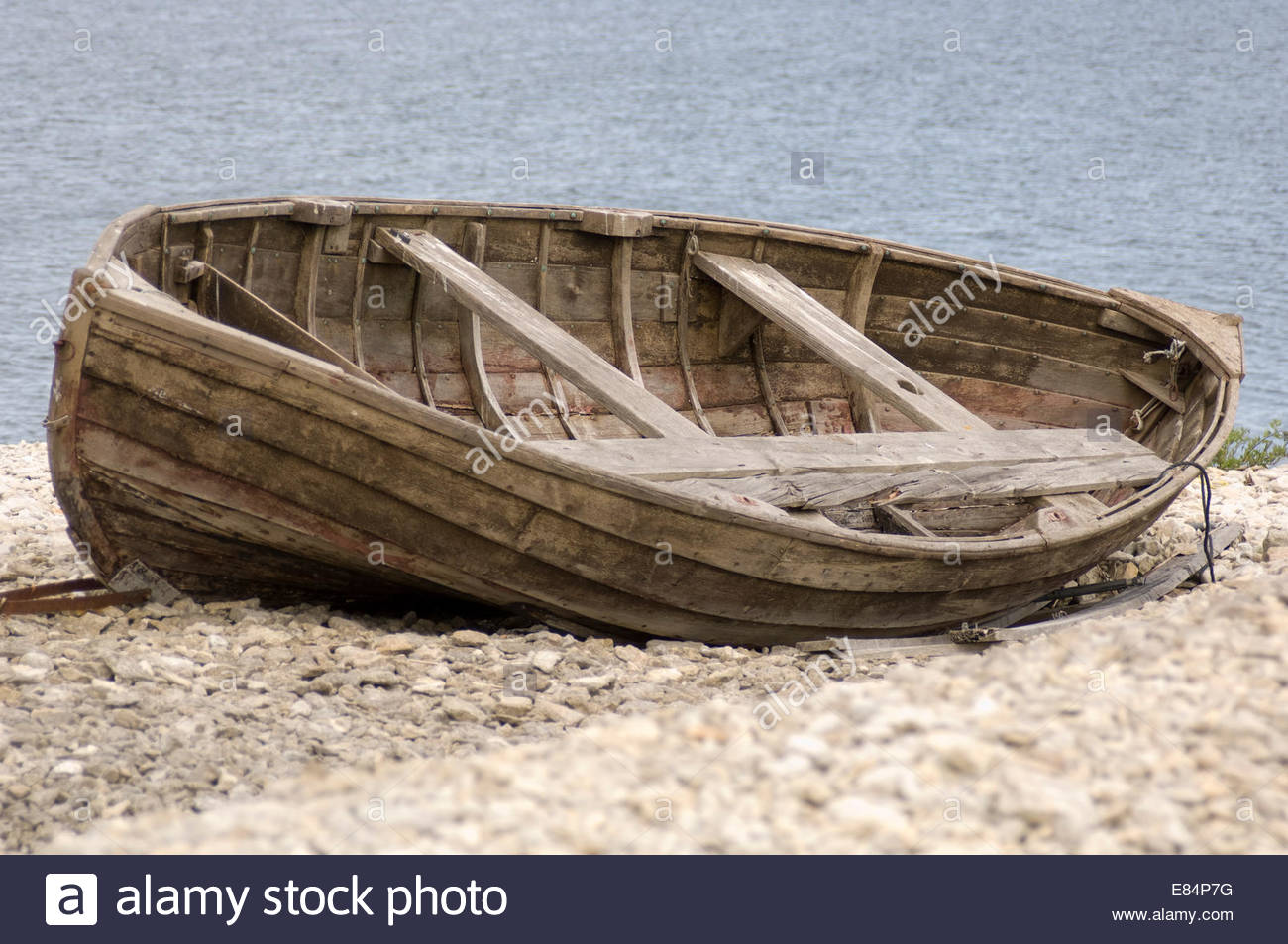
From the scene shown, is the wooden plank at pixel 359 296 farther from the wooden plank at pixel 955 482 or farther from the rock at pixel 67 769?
the rock at pixel 67 769

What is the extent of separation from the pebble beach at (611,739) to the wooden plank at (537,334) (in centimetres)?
108

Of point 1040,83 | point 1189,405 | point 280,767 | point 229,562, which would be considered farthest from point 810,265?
point 1040,83

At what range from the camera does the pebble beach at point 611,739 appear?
3.02 metres

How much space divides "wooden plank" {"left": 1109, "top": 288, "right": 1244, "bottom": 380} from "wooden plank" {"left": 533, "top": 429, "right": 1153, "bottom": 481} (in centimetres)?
98

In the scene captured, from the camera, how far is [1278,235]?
2244 cm

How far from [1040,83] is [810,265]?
3011 centimetres

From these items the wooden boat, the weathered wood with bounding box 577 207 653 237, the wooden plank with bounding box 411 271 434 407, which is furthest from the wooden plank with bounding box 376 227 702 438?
the weathered wood with bounding box 577 207 653 237

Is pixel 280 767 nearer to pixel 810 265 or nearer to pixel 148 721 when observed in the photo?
pixel 148 721

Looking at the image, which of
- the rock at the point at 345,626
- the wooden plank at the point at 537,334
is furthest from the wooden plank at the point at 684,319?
the rock at the point at 345,626

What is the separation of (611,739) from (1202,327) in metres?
6.09
